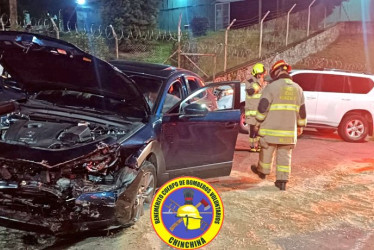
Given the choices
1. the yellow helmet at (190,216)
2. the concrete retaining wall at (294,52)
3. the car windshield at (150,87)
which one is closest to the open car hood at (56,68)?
the car windshield at (150,87)

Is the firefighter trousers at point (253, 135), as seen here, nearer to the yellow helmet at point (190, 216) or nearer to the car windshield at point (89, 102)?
the car windshield at point (89, 102)

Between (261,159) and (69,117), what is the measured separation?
2974mm

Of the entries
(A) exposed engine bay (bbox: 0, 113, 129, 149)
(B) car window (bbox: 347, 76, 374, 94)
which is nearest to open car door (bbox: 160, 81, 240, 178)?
(A) exposed engine bay (bbox: 0, 113, 129, 149)

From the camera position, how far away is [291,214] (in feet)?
17.1

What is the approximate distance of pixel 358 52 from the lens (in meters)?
22.2

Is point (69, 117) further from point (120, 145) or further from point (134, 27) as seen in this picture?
point (134, 27)

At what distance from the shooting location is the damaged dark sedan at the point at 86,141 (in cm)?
373

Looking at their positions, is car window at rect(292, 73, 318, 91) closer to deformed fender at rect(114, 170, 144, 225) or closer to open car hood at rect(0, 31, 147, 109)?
open car hood at rect(0, 31, 147, 109)

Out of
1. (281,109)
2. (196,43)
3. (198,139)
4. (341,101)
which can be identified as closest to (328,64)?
(196,43)

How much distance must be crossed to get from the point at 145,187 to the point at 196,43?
1226 centimetres

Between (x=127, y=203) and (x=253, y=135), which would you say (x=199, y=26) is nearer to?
(x=253, y=135)

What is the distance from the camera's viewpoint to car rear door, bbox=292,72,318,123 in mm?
10047

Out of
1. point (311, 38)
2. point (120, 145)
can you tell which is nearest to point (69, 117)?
point (120, 145)

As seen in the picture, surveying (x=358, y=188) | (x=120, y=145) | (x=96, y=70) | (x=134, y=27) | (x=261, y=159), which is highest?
(x=134, y=27)
